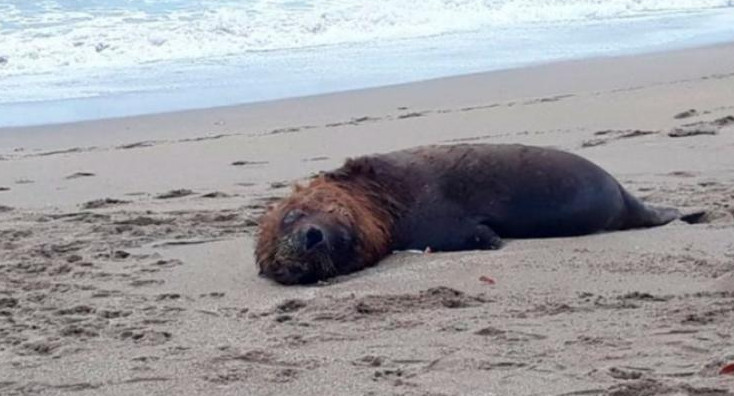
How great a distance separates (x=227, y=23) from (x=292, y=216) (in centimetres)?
1294

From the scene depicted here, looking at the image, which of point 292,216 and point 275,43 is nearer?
point 292,216

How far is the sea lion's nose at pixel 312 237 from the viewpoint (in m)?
5.97

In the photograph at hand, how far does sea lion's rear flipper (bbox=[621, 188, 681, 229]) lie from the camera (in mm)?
6641

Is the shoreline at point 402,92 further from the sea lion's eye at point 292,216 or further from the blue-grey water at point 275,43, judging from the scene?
the sea lion's eye at point 292,216

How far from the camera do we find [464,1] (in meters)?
21.7

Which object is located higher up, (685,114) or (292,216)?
(292,216)

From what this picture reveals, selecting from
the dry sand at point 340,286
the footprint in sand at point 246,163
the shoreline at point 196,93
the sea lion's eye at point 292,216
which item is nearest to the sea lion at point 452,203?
the sea lion's eye at point 292,216

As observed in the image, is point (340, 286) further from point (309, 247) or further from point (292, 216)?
point (292, 216)

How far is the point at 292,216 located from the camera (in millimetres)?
6160

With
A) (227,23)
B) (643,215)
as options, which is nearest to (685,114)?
(643,215)

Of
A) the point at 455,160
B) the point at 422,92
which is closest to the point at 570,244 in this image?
the point at 455,160

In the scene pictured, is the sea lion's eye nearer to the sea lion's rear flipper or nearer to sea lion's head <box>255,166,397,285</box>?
sea lion's head <box>255,166,397,285</box>

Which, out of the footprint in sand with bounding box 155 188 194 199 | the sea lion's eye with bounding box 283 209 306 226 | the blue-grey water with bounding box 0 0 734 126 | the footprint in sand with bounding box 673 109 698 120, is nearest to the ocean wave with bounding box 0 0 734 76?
the blue-grey water with bounding box 0 0 734 126

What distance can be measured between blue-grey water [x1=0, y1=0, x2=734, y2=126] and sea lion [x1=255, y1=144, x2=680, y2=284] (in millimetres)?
5984
